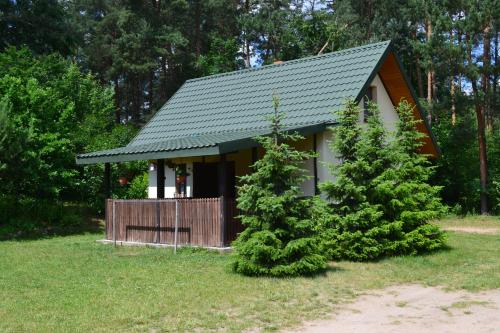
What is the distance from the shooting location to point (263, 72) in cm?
2039

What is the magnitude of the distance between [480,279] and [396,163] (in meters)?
3.60

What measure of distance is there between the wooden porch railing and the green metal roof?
1.27 meters

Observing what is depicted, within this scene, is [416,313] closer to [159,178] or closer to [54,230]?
[159,178]

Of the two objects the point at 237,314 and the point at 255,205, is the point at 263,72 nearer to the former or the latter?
the point at 255,205

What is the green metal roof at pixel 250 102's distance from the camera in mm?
15030

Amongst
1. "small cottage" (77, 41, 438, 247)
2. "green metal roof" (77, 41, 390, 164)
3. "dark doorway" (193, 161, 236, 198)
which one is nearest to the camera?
"small cottage" (77, 41, 438, 247)

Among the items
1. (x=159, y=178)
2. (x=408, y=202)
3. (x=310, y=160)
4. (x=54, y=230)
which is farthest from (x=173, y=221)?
(x=54, y=230)

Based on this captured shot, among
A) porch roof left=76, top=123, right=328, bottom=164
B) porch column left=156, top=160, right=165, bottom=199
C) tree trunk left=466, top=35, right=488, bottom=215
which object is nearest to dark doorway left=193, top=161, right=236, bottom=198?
porch column left=156, top=160, right=165, bottom=199

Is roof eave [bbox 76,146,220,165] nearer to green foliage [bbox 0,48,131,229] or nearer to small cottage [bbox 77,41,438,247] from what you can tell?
small cottage [bbox 77,41,438,247]

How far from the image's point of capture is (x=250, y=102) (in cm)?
1859

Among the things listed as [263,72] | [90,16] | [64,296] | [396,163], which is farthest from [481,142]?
[90,16]

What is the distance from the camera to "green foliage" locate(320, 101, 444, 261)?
39.0ft

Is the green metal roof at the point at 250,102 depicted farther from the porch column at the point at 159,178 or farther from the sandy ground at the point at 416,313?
the sandy ground at the point at 416,313

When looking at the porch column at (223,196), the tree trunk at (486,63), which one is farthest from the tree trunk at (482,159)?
the porch column at (223,196)
